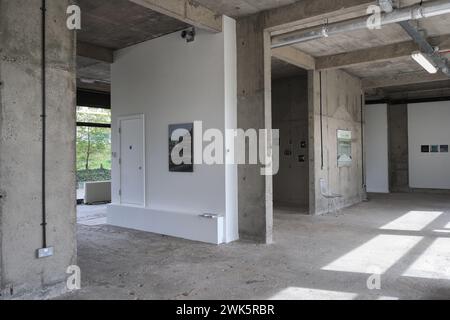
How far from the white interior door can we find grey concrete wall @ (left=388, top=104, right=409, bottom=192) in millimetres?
10693

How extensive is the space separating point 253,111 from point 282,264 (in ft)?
8.19

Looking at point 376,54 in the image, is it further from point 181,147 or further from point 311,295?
point 311,295

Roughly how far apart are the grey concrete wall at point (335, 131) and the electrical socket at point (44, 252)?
251 inches

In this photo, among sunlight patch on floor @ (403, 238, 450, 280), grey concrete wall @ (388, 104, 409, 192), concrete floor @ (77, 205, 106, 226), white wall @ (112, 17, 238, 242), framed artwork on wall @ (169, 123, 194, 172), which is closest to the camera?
sunlight patch on floor @ (403, 238, 450, 280)

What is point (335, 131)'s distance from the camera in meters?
9.74

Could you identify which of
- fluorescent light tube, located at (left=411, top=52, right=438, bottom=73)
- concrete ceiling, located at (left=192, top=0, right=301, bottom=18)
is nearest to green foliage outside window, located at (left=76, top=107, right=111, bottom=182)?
concrete ceiling, located at (left=192, top=0, right=301, bottom=18)

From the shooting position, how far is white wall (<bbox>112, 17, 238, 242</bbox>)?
6.02 metres

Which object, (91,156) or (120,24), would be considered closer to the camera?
(120,24)

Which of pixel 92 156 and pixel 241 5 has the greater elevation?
pixel 241 5

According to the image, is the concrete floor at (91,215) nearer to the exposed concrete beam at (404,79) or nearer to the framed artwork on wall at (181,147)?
the framed artwork on wall at (181,147)

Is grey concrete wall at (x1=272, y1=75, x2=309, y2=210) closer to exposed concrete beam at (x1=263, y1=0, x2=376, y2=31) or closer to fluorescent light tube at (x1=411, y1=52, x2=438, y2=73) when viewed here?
fluorescent light tube at (x1=411, y1=52, x2=438, y2=73)

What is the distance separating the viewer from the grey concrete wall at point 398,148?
46.5ft

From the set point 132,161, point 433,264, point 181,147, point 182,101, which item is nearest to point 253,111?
point 182,101

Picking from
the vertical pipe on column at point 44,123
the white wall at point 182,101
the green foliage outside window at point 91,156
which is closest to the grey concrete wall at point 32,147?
the vertical pipe on column at point 44,123
